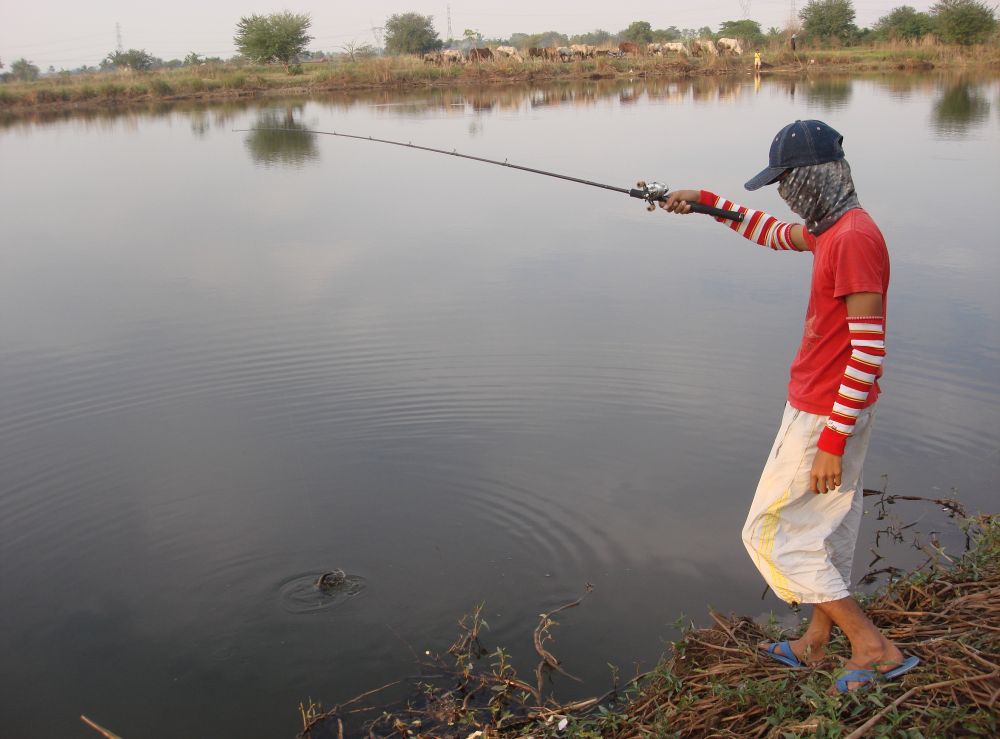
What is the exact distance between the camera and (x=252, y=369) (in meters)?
5.84

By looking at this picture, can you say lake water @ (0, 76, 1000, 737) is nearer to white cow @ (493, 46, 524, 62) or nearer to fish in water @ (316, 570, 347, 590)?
fish in water @ (316, 570, 347, 590)

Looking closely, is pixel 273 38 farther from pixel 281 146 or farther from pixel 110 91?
pixel 281 146

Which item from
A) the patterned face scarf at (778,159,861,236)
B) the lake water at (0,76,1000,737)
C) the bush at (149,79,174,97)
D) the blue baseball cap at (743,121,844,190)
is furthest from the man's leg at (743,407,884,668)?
the bush at (149,79,174,97)

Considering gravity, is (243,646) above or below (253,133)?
below

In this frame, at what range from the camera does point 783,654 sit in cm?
→ 237

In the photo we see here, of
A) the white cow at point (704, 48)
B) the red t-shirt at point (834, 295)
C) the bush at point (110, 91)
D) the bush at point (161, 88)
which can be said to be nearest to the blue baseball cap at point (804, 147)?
the red t-shirt at point (834, 295)

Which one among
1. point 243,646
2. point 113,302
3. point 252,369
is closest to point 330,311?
point 252,369

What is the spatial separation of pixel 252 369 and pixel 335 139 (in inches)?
527

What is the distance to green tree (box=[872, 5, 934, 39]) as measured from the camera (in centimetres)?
4194

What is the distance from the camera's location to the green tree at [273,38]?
46.5 meters

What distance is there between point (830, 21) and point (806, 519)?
52.9 m

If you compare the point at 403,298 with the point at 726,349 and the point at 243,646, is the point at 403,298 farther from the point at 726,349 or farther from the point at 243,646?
the point at 243,646

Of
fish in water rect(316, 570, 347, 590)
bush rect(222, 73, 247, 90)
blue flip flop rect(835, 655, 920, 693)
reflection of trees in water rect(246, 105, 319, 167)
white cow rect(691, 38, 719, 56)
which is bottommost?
fish in water rect(316, 570, 347, 590)

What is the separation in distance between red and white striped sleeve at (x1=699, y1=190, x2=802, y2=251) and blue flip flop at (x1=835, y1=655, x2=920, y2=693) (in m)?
1.11
